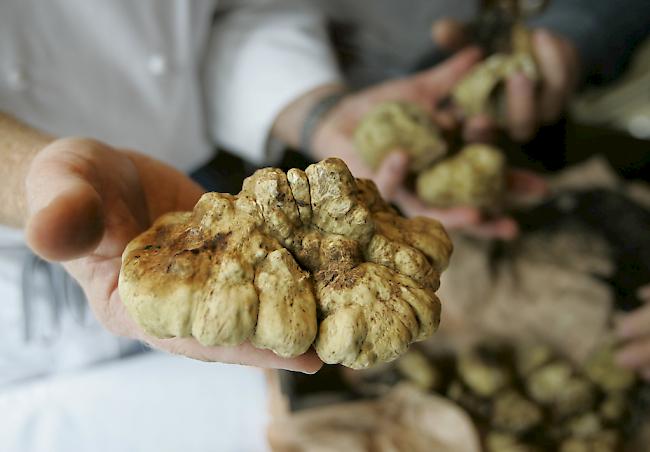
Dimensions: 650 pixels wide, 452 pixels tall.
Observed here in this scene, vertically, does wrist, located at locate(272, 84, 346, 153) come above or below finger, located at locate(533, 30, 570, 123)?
below

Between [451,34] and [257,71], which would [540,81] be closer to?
[451,34]

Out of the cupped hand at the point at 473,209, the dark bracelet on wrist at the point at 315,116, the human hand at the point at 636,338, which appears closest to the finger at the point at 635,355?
the human hand at the point at 636,338

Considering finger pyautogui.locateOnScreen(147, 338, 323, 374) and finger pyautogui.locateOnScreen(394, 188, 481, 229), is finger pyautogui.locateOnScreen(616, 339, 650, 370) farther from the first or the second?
finger pyautogui.locateOnScreen(147, 338, 323, 374)

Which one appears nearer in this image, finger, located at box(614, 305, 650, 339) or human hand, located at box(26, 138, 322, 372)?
human hand, located at box(26, 138, 322, 372)

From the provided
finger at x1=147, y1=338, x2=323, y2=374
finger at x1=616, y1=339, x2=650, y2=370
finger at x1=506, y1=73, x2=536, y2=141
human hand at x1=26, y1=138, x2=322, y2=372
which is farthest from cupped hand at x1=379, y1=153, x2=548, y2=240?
finger at x1=147, y1=338, x2=323, y2=374

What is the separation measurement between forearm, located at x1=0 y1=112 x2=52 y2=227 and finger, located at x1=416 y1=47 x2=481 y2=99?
40.7 inches

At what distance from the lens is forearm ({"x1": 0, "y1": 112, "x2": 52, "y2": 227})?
0.67 m

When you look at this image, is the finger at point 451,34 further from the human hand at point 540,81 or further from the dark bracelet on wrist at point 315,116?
the dark bracelet on wrist at point 315,116

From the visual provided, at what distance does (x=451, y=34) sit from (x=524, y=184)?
442mm

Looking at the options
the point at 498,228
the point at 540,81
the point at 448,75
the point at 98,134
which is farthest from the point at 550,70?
the point at 98,134

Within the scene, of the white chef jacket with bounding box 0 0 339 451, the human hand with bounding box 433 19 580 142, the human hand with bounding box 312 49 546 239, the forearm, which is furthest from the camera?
the human hand with bounding box 433 19 580 142

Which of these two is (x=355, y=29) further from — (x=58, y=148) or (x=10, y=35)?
(x=58, y=148)

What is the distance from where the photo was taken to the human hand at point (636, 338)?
4.03 feet

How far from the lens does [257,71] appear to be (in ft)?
4.49
